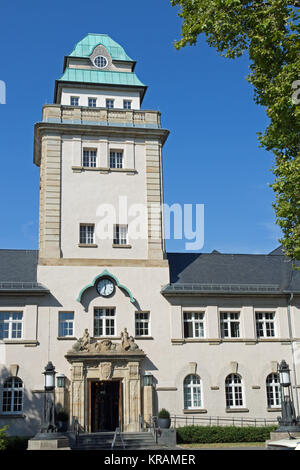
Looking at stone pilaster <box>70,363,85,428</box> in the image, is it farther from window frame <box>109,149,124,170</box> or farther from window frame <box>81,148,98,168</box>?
window frame <box>109,149,124,170</box>

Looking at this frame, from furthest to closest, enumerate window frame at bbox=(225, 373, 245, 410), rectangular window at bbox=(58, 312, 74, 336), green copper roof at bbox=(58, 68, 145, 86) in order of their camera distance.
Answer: green copper roof at bbox=(58, 68, 145, 86)
window frame at bbox=(225, 373, 245, 410)
rectangular window at bbox=(58, 312, 74, 336)

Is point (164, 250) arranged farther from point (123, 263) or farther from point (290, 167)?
point (290, 167)

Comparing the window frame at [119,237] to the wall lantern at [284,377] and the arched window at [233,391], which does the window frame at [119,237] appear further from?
the wall lantern at [284,377]

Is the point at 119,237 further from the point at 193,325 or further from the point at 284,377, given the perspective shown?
the point at 284,377

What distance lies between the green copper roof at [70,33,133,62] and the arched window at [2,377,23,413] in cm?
2063

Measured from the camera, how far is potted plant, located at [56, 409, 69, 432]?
1064 inches

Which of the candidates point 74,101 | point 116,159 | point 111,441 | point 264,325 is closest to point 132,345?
point 111,441

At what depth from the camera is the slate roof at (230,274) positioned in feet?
104

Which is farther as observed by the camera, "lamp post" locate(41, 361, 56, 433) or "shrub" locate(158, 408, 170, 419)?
"shrub" locate(158, 408, 170, 419)

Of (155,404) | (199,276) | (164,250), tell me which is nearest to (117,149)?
(164,250)

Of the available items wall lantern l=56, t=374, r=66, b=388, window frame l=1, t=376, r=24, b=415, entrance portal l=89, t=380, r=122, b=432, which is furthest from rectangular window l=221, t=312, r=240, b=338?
window frame l=1, t=376, r=24, b=415

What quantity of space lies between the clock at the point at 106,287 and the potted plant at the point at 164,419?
21.8 ft

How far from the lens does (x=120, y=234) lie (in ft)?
105

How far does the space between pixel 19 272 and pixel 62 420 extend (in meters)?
8.28
